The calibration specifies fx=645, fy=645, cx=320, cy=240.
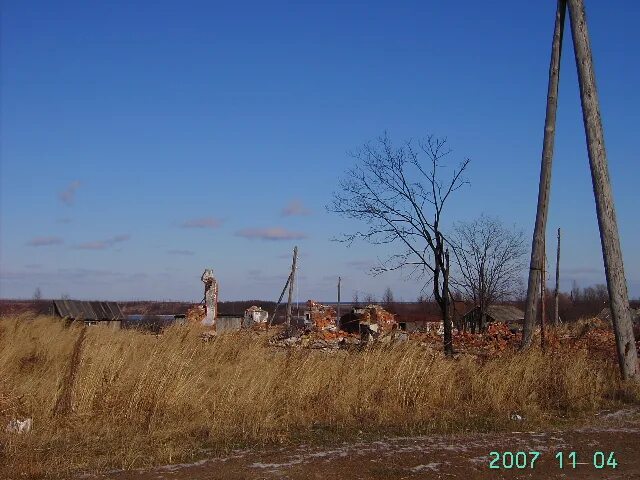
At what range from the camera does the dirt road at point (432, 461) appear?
210 inches

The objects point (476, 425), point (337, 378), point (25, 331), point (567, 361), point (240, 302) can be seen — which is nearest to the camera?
point (476, 425)

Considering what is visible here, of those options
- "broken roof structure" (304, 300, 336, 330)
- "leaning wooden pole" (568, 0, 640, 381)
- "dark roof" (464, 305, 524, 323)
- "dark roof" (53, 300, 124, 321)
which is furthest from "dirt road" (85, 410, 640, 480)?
"dark roof" (464, 305, 524, 323)

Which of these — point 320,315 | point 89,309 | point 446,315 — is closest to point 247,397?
point 446,315

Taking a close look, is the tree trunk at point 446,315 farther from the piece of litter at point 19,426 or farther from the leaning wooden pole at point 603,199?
the piece of litter at point 19,426

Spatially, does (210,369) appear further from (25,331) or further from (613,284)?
(613,284)

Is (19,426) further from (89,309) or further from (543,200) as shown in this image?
(89,309)

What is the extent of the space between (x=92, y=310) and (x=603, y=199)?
2569 cm

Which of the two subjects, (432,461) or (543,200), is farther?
(543,200)

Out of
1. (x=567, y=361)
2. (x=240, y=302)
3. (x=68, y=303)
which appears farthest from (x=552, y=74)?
(x=240, y=302)

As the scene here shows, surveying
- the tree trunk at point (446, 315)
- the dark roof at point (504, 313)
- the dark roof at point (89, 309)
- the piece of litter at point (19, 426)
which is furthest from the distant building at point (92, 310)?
the dark roof at point (504, 313)

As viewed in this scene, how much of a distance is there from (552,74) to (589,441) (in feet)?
23.9

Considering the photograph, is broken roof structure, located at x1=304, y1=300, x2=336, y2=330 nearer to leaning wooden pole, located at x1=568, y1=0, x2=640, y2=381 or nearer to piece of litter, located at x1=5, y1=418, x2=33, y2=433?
leaning wooden pole, located at x1=568, y1=0, x2=640, y2=381

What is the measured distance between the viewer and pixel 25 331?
12.6 metres

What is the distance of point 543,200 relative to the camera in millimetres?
11828
